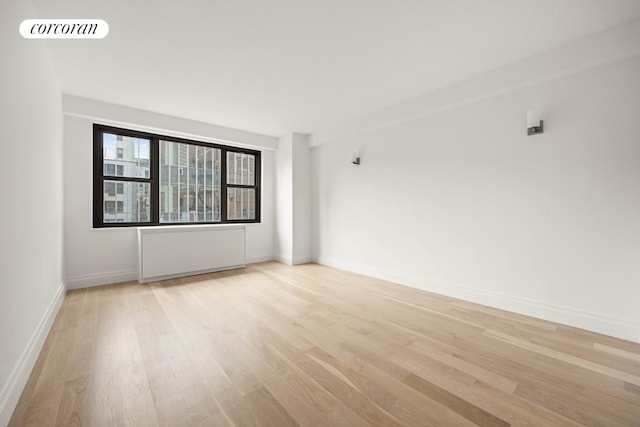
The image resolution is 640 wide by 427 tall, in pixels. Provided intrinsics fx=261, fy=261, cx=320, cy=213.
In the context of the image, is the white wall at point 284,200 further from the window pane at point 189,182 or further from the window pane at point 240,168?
the window pane at point 189,182

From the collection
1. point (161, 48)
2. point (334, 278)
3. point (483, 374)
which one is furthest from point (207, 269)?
point (483, 374)

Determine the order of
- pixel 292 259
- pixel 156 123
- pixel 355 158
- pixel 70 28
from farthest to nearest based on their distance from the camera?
pixel 292 259 < pixel 355 158 < pixel 156 123 < pixel 70 28

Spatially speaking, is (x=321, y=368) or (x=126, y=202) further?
(x=126, y=202)

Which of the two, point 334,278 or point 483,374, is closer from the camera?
point 483,374

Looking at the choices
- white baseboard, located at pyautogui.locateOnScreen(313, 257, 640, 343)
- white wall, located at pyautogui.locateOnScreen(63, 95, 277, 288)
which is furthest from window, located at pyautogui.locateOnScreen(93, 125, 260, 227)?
white baseboard, located at pyautogui.locateOnScreen(313, 257, 640, 343)

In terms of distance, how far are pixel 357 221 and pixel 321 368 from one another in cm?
277

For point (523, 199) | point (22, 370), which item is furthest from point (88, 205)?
point (523, 199)

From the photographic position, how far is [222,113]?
3873mm

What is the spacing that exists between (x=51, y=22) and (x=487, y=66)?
3774mm

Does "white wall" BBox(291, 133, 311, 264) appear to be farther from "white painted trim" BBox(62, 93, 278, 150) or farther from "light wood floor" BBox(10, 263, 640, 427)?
"light wood floor" BBox(10, 263, 640, 427)

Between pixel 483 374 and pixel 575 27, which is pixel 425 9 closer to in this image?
pixel 575 27

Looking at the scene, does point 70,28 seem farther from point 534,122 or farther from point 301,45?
point 534,122

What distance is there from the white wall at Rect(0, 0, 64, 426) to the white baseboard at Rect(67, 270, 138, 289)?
3.20ft

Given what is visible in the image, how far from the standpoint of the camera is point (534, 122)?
8.14 feet
